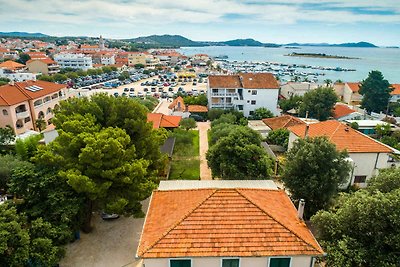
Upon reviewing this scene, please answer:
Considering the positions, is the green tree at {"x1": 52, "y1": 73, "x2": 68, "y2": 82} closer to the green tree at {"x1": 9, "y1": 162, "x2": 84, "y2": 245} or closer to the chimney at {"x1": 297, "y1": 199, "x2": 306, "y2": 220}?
the green tree at {"x1": 9, "y1": 162, "x2": 84, "y2": 245}

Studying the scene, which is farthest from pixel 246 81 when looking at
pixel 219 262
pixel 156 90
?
pixel 219 262

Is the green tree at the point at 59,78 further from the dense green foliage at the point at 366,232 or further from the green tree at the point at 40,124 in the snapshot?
the dense green foliage at the point at 366,232

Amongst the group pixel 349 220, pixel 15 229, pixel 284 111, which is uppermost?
pixel 349 220

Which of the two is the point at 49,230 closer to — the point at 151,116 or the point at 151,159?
the point at 151,159

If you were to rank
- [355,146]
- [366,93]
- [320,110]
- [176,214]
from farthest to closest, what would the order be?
[366,93]
[320,110]
[355,146]
[176,214]

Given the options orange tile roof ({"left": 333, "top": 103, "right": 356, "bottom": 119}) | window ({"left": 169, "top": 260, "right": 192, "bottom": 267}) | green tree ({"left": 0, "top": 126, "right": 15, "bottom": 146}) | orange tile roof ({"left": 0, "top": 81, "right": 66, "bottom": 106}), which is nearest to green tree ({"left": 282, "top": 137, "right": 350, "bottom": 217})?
window ({"left": 169, "top": 260, "right": 192, "bottom": 267})

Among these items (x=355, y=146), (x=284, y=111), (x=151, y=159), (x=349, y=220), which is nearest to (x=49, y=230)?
(x=151, y=159)

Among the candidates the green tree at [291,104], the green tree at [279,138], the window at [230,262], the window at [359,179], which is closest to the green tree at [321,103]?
the green tree at [291,104]

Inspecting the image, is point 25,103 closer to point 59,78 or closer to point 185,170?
point 185,170
